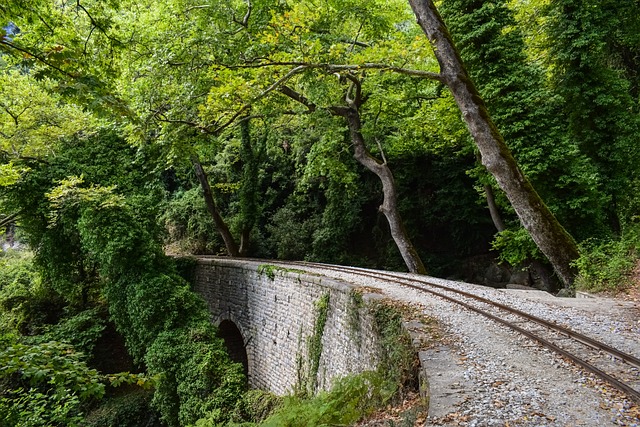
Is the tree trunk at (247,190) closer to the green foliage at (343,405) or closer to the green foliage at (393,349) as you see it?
the green foliage at (393,349)

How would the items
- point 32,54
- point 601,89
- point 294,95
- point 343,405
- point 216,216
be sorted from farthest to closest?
point 216,216
point 294,95
point 601,89
point 343,405
point 32,54

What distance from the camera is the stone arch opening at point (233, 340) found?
49.2 feet

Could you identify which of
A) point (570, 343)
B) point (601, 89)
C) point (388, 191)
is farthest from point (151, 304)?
point (601, 89)

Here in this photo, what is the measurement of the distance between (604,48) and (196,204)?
60.8 ft

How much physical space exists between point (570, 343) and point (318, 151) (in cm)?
1046

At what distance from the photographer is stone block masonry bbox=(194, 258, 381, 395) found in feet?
24.2

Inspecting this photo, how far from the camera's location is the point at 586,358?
172 inches

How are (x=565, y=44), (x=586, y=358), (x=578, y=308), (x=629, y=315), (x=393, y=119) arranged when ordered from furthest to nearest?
(x=393, y=119)
(x=565, y=44)
(x=578, y=308)
(x=629, y=315)
(x=586, y=358)

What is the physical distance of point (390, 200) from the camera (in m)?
12.7

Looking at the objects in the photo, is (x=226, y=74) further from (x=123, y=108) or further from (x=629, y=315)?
(x=629, y=315)

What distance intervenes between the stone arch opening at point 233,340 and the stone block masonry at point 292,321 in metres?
0.43

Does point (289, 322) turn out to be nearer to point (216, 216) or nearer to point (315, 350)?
point (315, 350)

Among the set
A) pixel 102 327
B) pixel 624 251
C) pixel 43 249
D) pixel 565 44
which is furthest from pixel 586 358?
pixel 43 249

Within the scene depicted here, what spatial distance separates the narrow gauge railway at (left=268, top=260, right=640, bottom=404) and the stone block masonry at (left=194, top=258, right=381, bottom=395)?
179 centimetres
